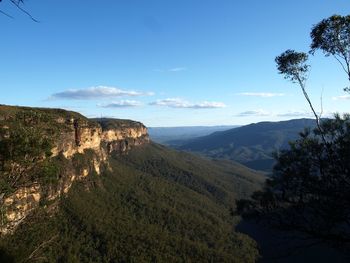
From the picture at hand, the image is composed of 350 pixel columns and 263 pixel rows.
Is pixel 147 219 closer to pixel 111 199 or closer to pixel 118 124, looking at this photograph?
pixel 111 199

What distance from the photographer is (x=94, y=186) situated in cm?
10275

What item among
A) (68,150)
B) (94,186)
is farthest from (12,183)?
(94,186)

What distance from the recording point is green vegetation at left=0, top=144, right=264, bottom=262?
71188 mm

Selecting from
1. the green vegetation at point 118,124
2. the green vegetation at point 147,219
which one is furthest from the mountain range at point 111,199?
the green vegetation at point 118,124

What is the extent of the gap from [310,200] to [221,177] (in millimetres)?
138945

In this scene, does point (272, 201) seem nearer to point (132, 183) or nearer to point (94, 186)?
point (94, 186)

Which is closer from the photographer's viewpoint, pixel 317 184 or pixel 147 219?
pixel 317 184

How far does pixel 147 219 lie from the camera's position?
96.8 m

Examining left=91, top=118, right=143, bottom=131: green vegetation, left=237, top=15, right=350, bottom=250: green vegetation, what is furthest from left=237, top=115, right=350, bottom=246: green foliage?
left=91, top=118, right=143, bottom=131: green vegetation

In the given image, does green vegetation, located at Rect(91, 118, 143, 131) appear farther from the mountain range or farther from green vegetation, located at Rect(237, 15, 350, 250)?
green vegetation, located at Rect(237, 15, 350, 250)

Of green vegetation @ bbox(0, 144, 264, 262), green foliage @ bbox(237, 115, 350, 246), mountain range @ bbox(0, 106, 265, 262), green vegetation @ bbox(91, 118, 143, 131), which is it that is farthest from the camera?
green vegetation @ bbox(91, 118, 143, 131)

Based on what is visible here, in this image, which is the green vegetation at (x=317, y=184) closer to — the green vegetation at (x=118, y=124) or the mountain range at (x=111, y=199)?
the mountain range at (x=111, y=199)

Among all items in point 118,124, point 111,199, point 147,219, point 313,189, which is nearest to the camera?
point 313,189

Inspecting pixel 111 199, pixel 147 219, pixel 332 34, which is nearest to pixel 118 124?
pixel 111 199
